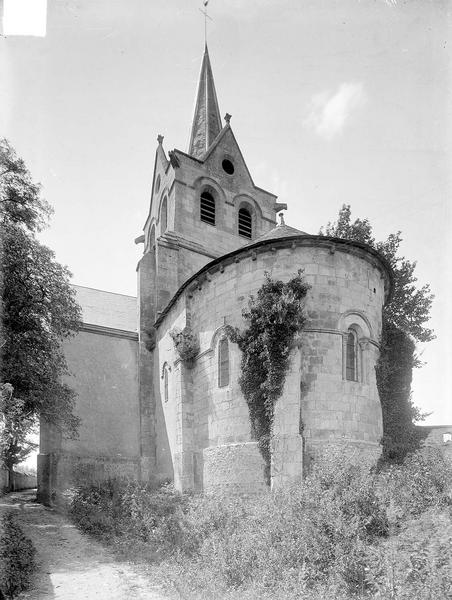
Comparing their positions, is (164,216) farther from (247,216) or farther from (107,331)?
(107,331)

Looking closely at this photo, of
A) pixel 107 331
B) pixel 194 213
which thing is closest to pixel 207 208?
pixel 194 213

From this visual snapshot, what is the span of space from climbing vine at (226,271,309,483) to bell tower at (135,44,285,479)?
326 inches

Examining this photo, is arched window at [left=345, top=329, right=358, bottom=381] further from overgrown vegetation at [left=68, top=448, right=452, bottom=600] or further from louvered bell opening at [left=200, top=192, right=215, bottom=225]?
louvered bell opening at [left=200, top=192, right=215, bottom=225]

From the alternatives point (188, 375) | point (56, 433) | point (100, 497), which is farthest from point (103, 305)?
point (100, 497)

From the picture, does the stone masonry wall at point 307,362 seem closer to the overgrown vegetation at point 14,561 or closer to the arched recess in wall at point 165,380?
the arched recess in wall at point 165,380

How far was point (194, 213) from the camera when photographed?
23.3 m

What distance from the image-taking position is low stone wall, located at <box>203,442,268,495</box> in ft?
41.4

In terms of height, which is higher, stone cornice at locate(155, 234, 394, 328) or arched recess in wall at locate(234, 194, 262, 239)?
arched recess in wall at locate(234, 194, 262, 239)

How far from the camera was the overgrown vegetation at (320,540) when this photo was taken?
6.62 meters

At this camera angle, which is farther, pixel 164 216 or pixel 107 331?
pixel 164 216

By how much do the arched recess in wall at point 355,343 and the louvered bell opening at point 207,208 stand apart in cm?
1202

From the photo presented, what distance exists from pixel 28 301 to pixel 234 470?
7573 millimetres

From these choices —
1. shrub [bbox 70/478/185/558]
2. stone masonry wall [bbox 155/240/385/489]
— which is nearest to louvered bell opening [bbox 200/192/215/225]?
stone masonry wall [bbox 155/240/385/489]

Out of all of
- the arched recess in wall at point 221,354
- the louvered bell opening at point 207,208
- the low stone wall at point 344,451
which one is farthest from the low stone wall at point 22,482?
the low stone wall at point 344,451
